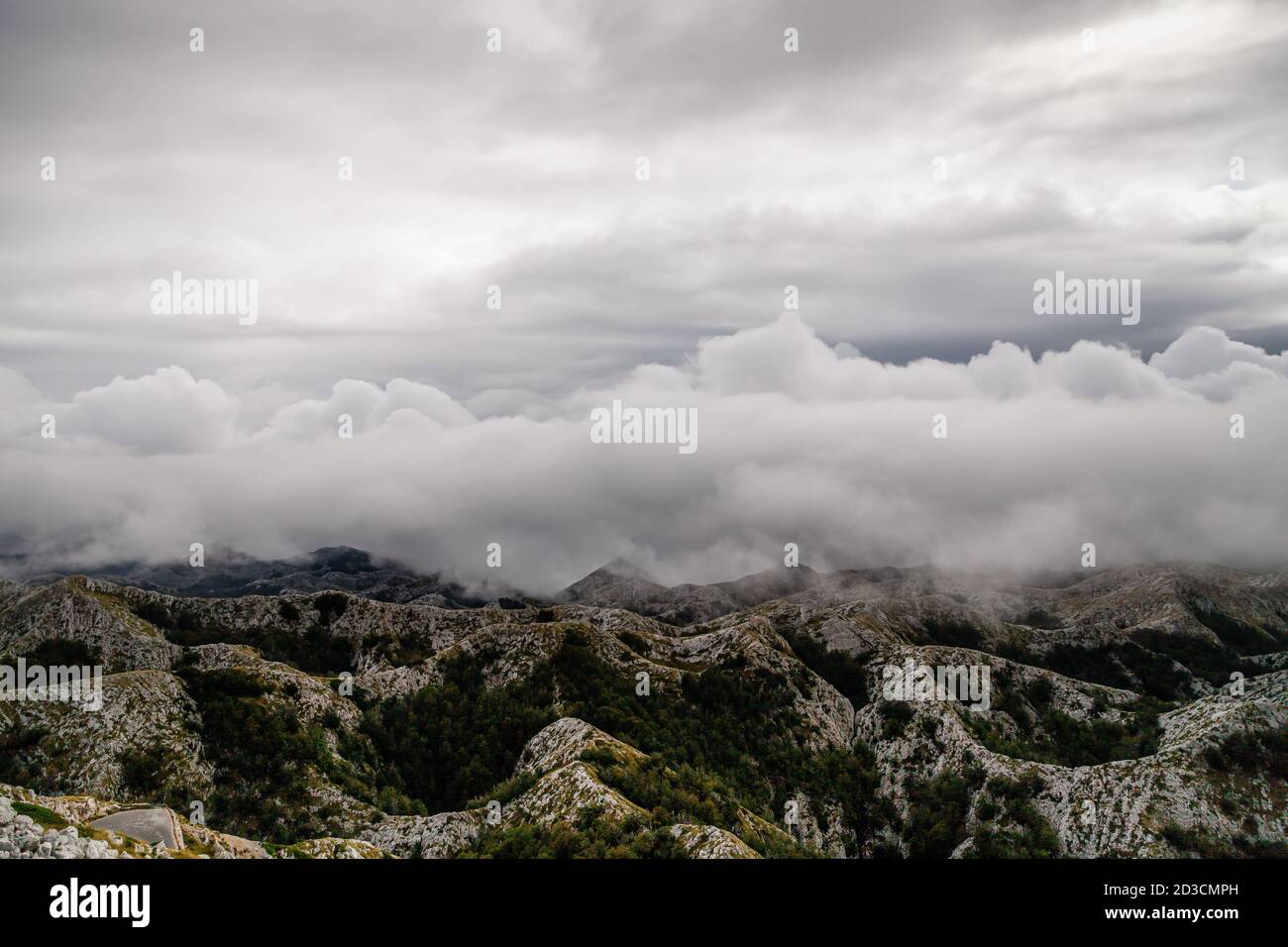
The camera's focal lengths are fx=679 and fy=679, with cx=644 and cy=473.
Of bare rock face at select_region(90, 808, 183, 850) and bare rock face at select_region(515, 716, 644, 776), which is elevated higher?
bare rock face at select_region(90, 808, 183, 850)

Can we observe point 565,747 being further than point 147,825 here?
Yes

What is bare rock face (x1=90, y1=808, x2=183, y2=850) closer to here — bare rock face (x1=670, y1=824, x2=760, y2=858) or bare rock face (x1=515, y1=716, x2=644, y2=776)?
bare rock face (x1=670, y1=824, x2=760, y2=858)

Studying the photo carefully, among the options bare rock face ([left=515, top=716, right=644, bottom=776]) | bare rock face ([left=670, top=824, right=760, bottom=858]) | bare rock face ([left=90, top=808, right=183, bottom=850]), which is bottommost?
bare rock face ([left=515, top=716, right=644, bottom=776])

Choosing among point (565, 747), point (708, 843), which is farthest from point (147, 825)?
point (565, 747)

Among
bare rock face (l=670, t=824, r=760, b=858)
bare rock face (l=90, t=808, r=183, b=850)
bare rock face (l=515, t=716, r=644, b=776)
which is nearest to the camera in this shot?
bare rock face (l=90, t=808, r=183, b=850)

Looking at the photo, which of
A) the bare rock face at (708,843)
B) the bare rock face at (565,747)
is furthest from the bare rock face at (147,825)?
the bare rock face at (565,747)

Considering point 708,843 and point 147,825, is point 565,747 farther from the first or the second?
point 147,825

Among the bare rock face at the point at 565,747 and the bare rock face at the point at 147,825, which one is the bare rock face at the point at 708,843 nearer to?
the bare rock face at the point at 565,747

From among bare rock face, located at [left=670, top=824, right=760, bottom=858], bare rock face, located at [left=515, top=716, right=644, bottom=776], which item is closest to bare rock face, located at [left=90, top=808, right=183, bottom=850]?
bare rock face, located at [left=670, top=824, right=760, bottom=858]

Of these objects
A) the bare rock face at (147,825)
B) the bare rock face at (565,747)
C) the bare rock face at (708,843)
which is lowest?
the bare rock face at (565,747)

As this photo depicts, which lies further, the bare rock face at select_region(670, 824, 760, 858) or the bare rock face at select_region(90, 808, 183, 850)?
the bare rock face at select_region(670, 824, 760, 858)
